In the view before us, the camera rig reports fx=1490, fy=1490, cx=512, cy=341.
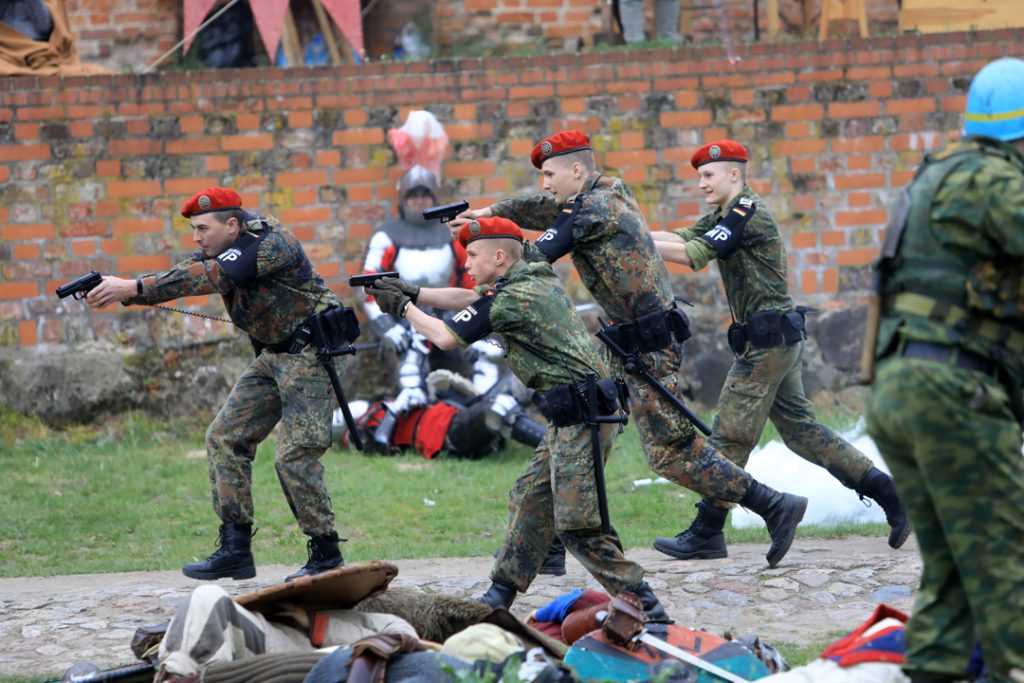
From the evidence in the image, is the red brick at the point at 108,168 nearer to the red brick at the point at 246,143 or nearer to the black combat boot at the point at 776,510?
the red brick at the point at 246,143

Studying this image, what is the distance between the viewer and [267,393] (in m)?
7.72

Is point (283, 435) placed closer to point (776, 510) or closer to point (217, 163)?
point (776, 510)

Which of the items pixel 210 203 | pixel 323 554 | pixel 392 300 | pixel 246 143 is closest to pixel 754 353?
pixel 392 300

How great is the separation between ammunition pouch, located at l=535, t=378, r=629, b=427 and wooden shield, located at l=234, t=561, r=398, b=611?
98cm

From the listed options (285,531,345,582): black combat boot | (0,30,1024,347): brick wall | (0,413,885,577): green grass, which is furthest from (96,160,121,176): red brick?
(285,531,345,582): black combat boot

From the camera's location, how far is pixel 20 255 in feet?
37.4

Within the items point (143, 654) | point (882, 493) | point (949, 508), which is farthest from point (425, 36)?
point (949, 508)

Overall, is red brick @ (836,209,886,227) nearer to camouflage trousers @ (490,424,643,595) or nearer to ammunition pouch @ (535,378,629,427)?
camouflage trousers @ (490,424,643,595)

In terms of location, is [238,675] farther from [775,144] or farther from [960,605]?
[775,144]

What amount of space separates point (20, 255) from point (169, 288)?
15.5ft

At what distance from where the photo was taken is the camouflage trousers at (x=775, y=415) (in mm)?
7652

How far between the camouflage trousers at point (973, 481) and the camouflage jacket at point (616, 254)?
2819 millimetres

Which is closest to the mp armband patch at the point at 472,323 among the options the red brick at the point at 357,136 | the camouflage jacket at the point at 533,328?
the camouflage jacket at the point at 533,328

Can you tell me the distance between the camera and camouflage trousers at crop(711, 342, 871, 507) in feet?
25.1
